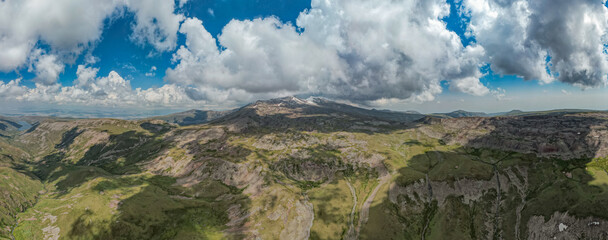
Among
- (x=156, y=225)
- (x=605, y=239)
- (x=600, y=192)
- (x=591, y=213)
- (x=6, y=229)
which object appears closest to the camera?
(x=605, y=239)

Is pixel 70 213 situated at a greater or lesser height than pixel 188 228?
greater

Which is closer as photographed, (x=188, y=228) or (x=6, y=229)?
(x=6, y=229)

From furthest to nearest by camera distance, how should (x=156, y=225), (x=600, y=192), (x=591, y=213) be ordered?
(x=156, y=225)
(x=600, y=192)
(x=591, y=213)

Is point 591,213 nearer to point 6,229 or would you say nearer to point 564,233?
point 564,233

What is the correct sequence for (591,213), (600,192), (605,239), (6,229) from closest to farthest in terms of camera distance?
(605,239)
(591,213)
(600,192)
(6,229)

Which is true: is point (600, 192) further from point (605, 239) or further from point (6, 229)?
point (6, 229)

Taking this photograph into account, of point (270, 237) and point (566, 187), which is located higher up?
point (566, 187)

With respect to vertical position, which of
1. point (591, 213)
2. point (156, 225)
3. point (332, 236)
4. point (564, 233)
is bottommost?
point (332, 236)

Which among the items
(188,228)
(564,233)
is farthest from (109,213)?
(564,233)

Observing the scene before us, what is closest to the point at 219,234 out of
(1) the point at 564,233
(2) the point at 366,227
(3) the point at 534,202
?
(2) the point at 366,227

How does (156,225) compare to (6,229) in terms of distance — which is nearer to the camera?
(6,229)
